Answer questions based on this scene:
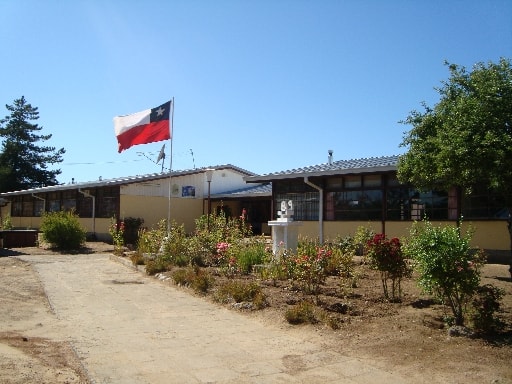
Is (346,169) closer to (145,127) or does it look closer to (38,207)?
(145,127)

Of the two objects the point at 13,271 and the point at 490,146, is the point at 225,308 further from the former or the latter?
the point at 13,271

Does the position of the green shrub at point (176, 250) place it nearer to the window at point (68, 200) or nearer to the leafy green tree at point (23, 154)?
the window at point (68, 200)

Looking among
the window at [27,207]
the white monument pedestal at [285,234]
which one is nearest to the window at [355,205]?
the white monument pedestal at [285,234]

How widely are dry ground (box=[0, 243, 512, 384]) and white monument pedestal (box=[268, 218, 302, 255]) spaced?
7.31ft

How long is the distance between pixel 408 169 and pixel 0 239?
1762 centimetres

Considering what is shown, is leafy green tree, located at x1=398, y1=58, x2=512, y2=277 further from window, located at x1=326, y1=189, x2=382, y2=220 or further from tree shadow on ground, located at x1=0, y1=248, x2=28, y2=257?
tree shadow on ground, located at x1=0, y1=248, x2=28, y2=257

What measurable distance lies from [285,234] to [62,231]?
40.1 feet

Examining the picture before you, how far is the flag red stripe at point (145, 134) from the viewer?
16.8 meters

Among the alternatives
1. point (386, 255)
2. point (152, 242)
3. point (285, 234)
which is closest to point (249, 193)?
→ point (152, 242)

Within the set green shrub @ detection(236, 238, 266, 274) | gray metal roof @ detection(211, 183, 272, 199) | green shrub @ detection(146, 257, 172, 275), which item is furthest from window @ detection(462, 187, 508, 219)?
Result: gray metal roof @ detection(211, 183, 272, 199)

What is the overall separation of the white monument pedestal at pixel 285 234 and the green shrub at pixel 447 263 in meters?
5.44

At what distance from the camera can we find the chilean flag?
664 inches

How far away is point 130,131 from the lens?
A: 675 inches

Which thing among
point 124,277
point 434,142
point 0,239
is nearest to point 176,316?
point 124,277
